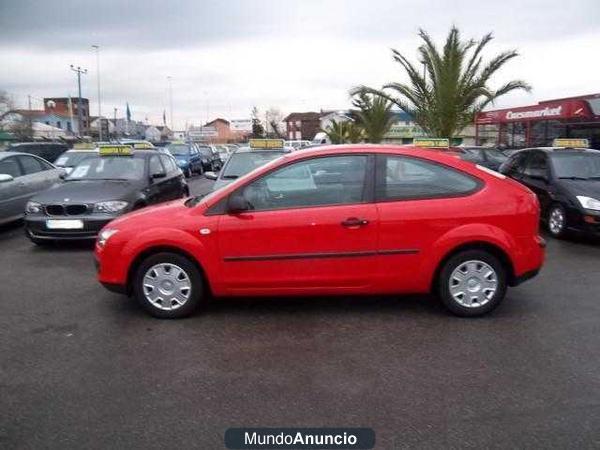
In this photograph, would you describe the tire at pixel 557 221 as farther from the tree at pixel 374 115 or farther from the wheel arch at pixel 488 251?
the tree at pixel 374 115

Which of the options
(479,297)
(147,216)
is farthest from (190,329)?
(479,297)

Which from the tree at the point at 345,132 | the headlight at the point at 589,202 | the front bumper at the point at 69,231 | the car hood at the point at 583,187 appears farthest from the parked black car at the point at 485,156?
the front bumper at the point at 69,231

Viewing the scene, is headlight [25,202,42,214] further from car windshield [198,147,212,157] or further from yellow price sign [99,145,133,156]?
car windshield [198,147,212,157]

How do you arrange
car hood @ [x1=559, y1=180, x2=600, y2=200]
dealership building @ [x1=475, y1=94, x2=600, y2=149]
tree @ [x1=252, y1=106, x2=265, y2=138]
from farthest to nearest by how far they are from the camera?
tree @ [x1=252, y1=106, x2=265, y2=138] < dealership building @ [x1=475, y1=94, x2=600, y2=149] < car hood @ [x1=559, y1=180, x2=600, y2=200]

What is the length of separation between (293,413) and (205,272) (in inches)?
76.9

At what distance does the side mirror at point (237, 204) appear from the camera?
4.85m

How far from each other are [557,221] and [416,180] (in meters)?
5.13

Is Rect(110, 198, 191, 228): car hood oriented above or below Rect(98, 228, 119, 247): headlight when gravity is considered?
above

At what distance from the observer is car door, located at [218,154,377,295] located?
4.83 metres

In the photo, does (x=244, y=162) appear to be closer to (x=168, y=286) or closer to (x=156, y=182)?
(x=156, y=182)

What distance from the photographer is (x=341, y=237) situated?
15.8 ft

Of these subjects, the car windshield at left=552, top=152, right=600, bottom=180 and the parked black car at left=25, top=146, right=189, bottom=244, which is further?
the car windshield at left=552, top=152, right=600, bottom=180

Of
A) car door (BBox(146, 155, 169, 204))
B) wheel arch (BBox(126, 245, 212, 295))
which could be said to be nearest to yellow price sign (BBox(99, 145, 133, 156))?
car door (BBox(146, 155, 169, 204))

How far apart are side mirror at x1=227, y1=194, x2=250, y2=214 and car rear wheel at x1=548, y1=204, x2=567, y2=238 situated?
6.08 meters
